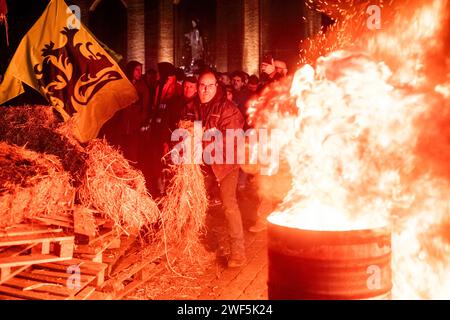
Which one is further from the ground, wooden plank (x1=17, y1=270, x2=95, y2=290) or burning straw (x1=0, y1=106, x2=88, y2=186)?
burning straw (x1=0, y1=106, x2=88, y2=186)

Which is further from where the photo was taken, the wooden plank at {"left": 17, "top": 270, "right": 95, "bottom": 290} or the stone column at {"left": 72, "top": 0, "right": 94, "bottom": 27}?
the stone column at {"left": 72, "top": 0, "right": 94, "bottom": 27}

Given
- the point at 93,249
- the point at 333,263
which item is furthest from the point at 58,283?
the point at 333,263

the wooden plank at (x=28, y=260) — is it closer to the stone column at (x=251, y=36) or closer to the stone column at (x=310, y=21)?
the stone column at (x=251, y=36)

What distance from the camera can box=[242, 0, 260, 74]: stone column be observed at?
20.2 metres

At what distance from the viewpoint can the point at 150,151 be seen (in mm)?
9117

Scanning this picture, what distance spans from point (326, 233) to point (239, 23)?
17788 millimetres

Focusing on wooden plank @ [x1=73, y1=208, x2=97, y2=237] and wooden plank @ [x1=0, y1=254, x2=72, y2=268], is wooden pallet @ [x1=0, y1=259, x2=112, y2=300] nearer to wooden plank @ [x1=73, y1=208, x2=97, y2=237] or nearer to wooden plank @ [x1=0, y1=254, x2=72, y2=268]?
wooden plank @ [x1=0, y1=254, x2=72, y2=268]

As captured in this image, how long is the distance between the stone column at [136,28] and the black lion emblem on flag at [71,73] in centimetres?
1356

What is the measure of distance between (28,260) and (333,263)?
113 inches

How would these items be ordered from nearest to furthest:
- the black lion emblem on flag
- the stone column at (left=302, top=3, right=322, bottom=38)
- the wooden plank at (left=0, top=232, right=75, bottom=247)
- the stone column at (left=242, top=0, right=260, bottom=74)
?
1. the wooden plank at (left=0, top=232, right=75, bottom=247)
2. the black lion emblem on flag
3. the stone column at (left=242, top=0, right=260, bottom=74)
4. the stone column at (left=302, top=3, right=322, bottom=38)

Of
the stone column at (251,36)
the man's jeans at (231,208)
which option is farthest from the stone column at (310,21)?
the man's jeans at (231,208)

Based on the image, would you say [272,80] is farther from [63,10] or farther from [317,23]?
[317,23]

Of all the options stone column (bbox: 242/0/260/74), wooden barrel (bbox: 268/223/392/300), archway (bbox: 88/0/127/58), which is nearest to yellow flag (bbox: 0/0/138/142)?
wooden barrel (bbox: 268/223/392/300)

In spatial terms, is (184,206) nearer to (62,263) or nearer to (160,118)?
(62,263)
